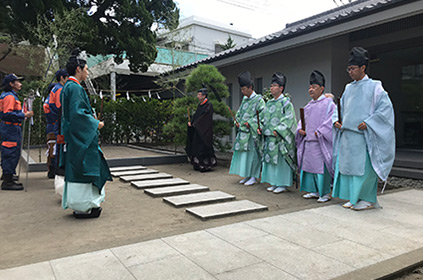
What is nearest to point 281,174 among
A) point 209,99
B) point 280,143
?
point 280,143

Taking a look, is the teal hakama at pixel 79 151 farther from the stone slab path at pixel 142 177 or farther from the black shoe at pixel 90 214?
the stone slab path at pixel 142 177

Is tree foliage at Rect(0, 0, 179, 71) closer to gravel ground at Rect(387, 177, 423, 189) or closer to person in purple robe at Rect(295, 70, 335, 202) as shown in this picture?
person in purple robe at Rect(295, 70, 335, 202)

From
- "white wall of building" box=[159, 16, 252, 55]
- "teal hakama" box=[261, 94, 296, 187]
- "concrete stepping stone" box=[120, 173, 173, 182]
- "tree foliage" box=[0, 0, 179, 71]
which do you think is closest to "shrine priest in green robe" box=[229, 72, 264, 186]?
"teal hakama" box=[261, 94, 296, 187]

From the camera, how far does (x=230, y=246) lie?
3.11 meters

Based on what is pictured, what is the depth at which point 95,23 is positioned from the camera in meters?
15.1

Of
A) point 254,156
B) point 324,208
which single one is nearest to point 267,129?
point 254,156

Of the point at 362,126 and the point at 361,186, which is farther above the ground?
the point at 362,126

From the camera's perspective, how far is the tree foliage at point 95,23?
12.5 meters

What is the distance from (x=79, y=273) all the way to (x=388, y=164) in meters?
3.83

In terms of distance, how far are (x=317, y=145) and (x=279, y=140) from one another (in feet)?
2.32

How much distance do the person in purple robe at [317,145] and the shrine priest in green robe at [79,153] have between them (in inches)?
120

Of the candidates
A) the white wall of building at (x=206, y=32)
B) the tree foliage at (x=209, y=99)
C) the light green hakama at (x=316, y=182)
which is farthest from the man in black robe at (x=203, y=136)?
the white wall of building at (x=206, y=32)

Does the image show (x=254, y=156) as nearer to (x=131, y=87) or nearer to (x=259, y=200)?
(x=259, y=200)

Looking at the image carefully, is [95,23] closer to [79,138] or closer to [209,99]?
[209,99]
